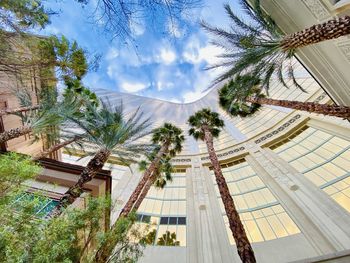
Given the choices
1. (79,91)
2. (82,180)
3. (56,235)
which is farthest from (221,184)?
(79,91)

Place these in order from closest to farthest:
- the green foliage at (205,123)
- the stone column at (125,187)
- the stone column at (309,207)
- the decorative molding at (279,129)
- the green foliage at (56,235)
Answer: the green foliage at (56,235) < the stone column at (309,207) < the green foliage at (205,123) < the stone column at (125,187) < the decorative molding at (279,129)

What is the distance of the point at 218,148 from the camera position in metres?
25.5

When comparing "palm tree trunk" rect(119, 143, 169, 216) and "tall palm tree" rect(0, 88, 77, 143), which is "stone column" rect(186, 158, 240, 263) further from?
"tall palm tree" rect(0, 88, 77, 143)

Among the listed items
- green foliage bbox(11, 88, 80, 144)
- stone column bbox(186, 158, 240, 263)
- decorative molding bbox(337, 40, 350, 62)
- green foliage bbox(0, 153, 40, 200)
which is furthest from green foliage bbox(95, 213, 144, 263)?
decorative molding bbox(337, 40, 350, 62)

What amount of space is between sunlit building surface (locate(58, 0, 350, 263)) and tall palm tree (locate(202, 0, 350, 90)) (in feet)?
5.54

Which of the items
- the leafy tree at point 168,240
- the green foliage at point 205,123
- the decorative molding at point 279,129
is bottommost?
the leafy tree at point 168,240

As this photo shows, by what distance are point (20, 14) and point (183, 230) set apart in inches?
543

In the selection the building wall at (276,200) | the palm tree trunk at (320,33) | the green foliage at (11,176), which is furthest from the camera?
the building wall at (276,200)

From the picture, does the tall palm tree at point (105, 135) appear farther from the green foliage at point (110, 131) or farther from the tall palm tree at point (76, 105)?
the tall palm tree at point (76, 105)

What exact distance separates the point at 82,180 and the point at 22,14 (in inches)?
237

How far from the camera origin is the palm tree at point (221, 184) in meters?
6.91

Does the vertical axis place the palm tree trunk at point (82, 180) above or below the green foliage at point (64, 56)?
below

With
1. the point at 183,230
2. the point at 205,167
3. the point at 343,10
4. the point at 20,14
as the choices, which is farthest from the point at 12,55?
the point at 205,167

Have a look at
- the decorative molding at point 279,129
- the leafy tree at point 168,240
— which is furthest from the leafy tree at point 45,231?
the decorative molding at point 279,129
